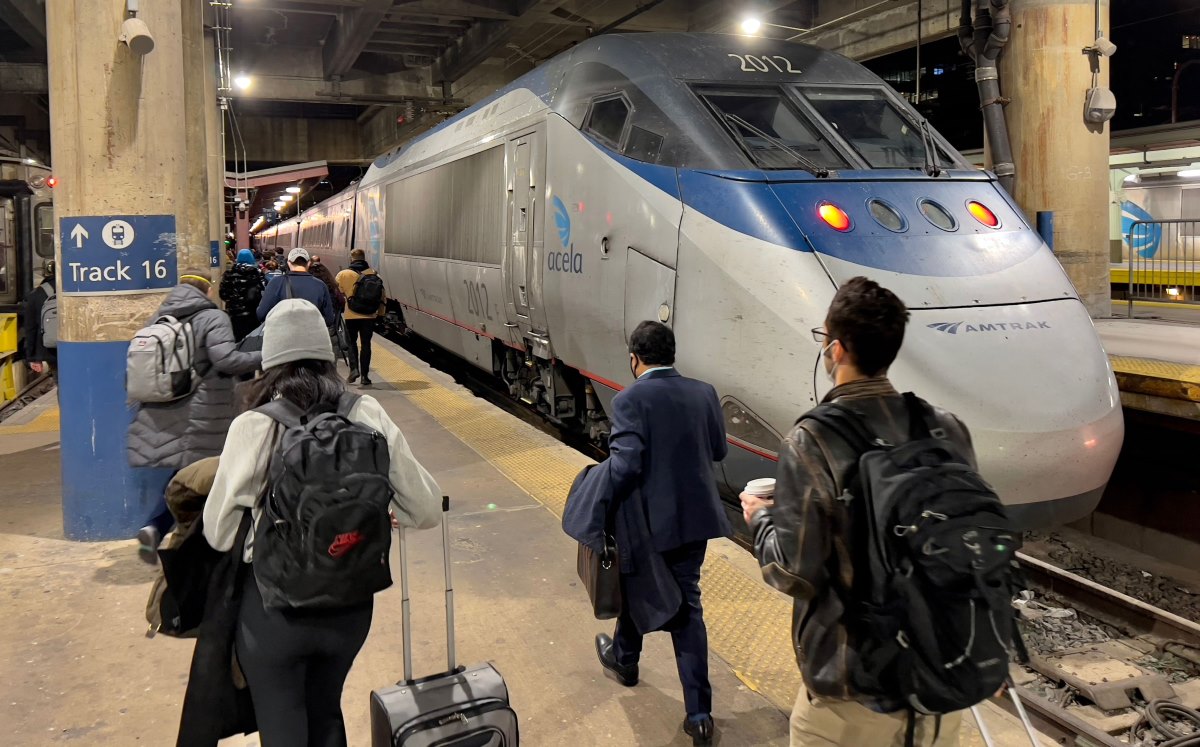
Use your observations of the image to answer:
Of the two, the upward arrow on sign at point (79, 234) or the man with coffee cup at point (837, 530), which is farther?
the upward arrow on sign at point (79, 234)

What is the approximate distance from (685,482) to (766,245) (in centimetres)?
201

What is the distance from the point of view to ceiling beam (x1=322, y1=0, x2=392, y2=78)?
631 inches

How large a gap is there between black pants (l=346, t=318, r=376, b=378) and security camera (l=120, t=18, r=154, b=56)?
5556mm

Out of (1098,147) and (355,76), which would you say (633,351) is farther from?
(355,76)

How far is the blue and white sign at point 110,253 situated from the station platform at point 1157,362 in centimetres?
636

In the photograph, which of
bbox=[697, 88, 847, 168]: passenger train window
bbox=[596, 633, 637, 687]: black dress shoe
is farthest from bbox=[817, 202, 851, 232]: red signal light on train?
bbox=[596, 633, 637, 687]: black dress shoe

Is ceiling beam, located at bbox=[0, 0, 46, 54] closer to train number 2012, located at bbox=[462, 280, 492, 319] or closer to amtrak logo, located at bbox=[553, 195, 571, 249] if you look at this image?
train number 2012, located at bbox=[462, 280, 492, 319]

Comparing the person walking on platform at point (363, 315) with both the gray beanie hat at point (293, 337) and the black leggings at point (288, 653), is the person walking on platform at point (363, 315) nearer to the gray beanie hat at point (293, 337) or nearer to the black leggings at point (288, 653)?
A: the gray beanie hat at point (293, 337)

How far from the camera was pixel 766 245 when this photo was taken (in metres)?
4.97

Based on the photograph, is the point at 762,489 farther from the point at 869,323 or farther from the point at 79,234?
the point at 79,234

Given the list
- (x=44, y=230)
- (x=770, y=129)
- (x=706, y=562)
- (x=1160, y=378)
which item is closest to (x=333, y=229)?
(x=44, y=230)

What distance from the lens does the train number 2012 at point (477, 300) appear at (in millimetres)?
8898

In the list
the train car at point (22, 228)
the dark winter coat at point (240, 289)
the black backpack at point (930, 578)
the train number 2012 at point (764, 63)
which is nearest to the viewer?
the black backpack at point (930, 578)

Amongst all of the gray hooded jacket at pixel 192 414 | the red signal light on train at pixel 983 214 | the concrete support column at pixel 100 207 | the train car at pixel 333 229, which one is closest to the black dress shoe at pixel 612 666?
the gray hooded jacket at pixel 192 414
